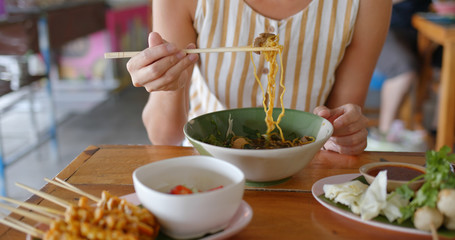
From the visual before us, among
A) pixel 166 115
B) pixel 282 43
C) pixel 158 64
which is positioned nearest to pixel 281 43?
pixel 282 43

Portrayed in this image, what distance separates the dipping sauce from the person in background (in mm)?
2506

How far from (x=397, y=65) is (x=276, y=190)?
8.71 ft

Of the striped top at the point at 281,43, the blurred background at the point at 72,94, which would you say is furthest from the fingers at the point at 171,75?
the blurred background at the point at 72,94

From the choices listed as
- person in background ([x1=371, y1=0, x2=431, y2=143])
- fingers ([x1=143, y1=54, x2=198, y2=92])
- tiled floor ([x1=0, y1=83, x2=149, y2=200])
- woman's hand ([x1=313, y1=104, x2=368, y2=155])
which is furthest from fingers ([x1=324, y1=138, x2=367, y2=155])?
person in background ([x1=371, y1=0, x2=431, y2=143])

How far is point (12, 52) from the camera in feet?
9.23

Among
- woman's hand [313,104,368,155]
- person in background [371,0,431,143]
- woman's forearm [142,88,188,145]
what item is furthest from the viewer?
person in background [371,0,431,143]

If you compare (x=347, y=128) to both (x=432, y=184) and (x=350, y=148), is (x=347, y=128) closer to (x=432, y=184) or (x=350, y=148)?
(x=350, y=148)

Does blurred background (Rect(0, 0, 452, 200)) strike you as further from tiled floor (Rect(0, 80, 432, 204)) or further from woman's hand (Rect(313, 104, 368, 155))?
woman's hand (Rect(313, 104, 368, 155))

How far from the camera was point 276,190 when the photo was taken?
2.89 ft

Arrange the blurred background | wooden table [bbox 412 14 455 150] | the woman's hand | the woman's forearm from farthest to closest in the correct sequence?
the blurred background → wooden table [bbox 412 14 455 150] → the woman's forearm → the woman's hand

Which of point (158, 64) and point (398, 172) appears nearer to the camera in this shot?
point (398, 172)

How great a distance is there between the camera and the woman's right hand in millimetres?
970

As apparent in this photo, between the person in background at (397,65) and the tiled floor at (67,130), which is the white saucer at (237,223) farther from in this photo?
the person in background at (397,65)

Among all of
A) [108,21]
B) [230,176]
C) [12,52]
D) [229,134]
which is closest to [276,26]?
[229,134]
